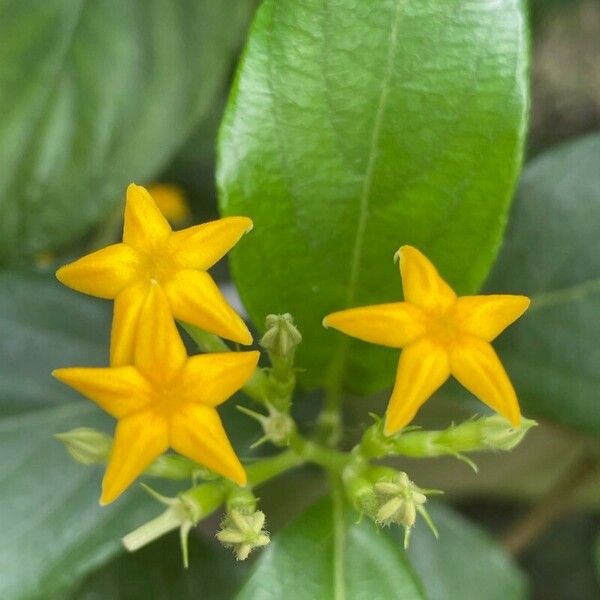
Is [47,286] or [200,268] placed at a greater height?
[200,268]

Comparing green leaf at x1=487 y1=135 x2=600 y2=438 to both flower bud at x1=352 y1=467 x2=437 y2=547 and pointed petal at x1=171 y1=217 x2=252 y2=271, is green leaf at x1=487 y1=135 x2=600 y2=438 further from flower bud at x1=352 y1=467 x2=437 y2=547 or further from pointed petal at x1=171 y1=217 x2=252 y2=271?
pointed petal at x1=171 y1=217 x2=252 y2=271

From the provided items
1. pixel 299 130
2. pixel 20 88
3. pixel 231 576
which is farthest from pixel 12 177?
pixel 231 576

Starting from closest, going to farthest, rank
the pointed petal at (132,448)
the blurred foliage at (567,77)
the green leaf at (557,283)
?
the pointed petal at (132,448) < the green leaf at (557,283) < the blurred foliage at (567,77)

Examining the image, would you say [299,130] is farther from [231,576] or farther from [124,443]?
[231,576]

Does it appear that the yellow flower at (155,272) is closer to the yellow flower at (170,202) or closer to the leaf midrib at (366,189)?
the leaf midrib at (366,189)

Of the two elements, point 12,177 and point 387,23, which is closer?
point 387,23

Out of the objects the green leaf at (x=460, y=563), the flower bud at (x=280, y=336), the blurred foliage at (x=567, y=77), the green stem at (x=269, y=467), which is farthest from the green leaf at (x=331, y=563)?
the blurred foliage at (x=567, y=77)

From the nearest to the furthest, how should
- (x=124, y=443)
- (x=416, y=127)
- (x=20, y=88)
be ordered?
(x=124, y=443) → (x=416, y=127) → (x=20, y=88)
